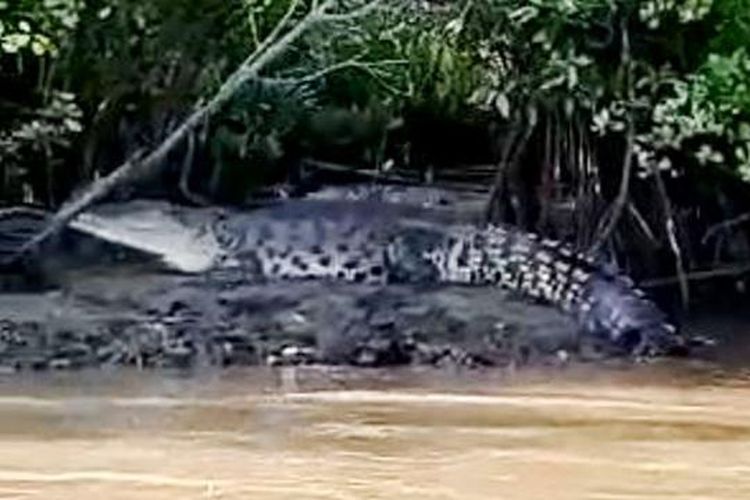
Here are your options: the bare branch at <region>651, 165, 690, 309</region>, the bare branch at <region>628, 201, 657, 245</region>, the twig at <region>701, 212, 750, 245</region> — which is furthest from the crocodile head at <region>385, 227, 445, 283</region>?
the twig at <region>701, 212, 750, 245</region>

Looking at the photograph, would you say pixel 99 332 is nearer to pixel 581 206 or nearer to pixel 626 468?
pixel 581 206

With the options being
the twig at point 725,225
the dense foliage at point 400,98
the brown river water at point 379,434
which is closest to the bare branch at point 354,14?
the dense foliage at point 400,98

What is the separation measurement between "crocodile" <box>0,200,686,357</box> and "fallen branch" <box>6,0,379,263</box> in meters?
0.12

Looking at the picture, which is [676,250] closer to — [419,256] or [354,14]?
[419,256]

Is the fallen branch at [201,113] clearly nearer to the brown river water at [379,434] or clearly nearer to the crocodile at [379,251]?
the crocodile at [379,251]

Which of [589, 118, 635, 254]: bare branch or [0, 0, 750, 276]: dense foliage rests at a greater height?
[0, 0, 750, 276]: dense foliage

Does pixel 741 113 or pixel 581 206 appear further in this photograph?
pixel 581 206

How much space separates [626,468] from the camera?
5781mm

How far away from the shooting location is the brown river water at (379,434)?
5492 millimetres

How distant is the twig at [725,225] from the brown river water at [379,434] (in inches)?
57.8

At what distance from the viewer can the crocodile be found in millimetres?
9258

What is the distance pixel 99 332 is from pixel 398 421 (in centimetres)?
230

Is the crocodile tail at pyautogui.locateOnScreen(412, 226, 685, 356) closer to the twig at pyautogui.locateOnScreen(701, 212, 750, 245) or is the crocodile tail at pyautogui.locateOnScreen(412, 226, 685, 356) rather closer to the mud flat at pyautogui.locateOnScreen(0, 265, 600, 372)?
the mud flat at pyautogui.locateOnScreen(0, 265, 600, 372)

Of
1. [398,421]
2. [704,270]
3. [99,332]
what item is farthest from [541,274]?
[398,421]
